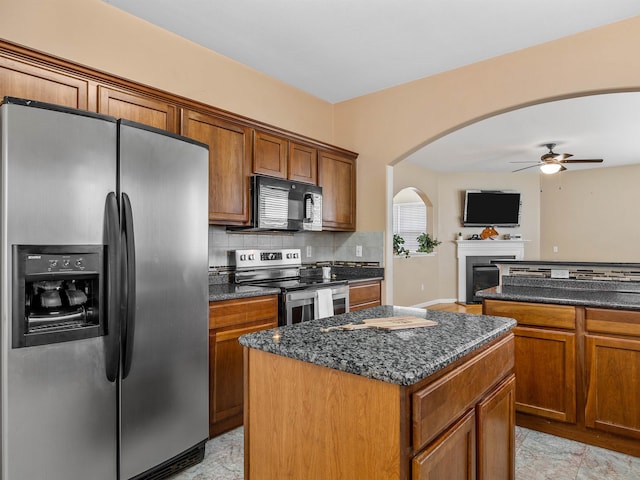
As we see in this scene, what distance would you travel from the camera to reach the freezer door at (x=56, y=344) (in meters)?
1.55

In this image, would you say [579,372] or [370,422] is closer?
[370,422]

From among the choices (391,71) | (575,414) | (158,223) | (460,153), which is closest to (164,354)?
(158,223)

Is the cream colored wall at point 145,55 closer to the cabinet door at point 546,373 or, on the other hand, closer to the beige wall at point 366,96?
the beige wall at point 366,96

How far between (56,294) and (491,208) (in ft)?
26.1

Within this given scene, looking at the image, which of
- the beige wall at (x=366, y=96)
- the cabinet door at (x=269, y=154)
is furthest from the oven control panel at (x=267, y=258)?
the beige wall at (x=366, y=96)

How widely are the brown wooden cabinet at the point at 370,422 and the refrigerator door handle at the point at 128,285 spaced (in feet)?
2.61

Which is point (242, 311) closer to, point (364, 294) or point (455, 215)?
point (364, 294)

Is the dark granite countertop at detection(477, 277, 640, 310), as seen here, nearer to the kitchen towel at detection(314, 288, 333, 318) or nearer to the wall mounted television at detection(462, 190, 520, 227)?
the kitchen towel at detection(314, 288, 333, 318)

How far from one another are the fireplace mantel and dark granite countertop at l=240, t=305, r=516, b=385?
689cm

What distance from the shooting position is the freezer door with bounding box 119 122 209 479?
193 cm

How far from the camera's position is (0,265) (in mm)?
1541

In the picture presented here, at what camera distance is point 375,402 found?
108cm

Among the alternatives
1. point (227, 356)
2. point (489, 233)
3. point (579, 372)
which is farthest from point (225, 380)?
point (489, 233)

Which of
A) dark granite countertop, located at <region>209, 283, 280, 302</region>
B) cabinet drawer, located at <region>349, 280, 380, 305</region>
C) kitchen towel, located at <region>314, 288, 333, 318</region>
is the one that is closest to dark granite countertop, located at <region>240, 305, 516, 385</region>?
dark granite countertop, located at <region>209, 283, 280, 302</region>
